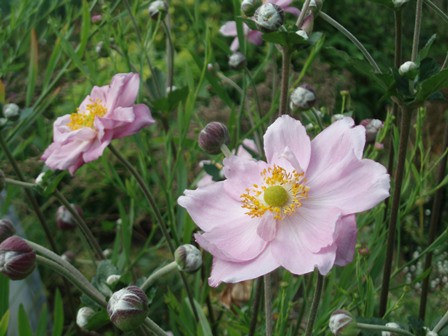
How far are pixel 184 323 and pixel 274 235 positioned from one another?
24 centimetres

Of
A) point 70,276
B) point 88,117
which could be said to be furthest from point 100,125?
point 70,276

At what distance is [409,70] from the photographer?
0.43m

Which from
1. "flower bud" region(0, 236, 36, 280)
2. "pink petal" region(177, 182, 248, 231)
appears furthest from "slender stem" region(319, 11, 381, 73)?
"flower bud" region(0, 236, 36, 280)

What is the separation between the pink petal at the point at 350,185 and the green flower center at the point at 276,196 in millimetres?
15

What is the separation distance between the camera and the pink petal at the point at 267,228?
0.40m

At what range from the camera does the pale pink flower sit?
0.37 m

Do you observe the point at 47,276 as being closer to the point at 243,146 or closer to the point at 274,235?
the point at 243,146

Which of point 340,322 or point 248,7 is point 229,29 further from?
point 340,322

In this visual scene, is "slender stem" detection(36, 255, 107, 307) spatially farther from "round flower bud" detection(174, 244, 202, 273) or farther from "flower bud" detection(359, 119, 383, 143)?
"flower bud" detection(359, 119, 383, 143)

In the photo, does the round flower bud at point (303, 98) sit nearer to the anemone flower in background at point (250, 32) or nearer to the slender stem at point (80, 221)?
the anemone flower in background at point (250, 32)

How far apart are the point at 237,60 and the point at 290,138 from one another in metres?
0.26

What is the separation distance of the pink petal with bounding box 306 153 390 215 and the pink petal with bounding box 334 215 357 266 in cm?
1

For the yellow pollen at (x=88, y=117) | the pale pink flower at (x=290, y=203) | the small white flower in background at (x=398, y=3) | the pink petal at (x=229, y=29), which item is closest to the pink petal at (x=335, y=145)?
the pale pink flower at (x=290, y=203)

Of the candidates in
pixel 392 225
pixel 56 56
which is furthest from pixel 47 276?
pixel 392 225
